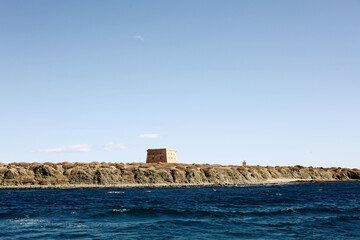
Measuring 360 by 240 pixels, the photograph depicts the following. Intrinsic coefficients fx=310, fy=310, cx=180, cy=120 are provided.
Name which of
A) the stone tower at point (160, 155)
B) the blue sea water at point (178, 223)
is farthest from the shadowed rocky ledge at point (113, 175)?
the blue sea water at point (178, 223)

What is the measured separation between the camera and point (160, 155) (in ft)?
460

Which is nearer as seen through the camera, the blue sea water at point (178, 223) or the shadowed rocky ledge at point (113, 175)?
the blue sea water at point (178, 223)

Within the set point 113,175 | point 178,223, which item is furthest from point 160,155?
point 178,223

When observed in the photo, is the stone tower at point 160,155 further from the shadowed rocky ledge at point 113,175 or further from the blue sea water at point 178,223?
the blue sea water at point 178,223

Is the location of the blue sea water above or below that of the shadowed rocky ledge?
below

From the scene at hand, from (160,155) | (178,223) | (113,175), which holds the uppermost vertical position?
(160,155)

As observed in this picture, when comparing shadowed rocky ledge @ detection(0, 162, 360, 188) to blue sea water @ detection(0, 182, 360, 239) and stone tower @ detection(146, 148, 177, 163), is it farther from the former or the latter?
blue sea water @ detection(0, 182, 360, 239)

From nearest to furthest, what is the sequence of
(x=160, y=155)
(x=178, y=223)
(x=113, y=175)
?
1. (x=178, y=223)
2. (x=113, y=175)
3. (x=160, y=155)

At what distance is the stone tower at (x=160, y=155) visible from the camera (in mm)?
138625

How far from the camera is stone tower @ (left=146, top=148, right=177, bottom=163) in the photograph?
139 metres

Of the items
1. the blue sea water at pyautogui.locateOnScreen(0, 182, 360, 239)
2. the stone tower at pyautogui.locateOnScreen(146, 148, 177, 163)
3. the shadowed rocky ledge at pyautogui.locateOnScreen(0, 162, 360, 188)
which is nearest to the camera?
the blue sea water at pyautogui.locateOnScreen(0, 182, 360, 239)

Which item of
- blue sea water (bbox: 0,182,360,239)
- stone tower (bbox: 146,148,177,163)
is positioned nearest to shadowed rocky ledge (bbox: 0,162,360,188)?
stone tower (bbox: 146,148,177,163)

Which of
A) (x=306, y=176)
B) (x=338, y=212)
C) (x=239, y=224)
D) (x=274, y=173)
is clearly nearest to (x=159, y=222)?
(x=239, y=224)

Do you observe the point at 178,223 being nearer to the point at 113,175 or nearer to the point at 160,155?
the point at 113,175
